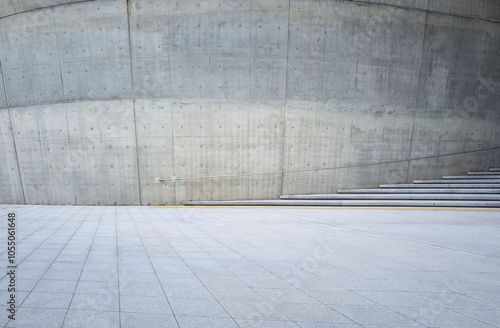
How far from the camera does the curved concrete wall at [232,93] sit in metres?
6.86

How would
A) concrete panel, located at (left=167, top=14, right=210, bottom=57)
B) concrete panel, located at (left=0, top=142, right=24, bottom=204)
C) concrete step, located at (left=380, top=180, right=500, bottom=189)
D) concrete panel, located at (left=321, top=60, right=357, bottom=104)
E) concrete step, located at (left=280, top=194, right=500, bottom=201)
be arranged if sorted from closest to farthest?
concrete step, located at (left=280, top=194, right=500, bottom=201)
concrete panel, located at (left=167, top=14, right=210, bottom=57)
concrete step, located at (left=380, top=180, right=500, bottom=189)
concrete panel, located at (left=321, top=60, right=357, bottom=104)
concrete panel, located at (left=0, top=142, right=24, bottom=204)

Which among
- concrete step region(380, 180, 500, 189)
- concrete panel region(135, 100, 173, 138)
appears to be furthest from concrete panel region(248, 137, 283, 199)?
concrete step region(380, 180, 500, 189)

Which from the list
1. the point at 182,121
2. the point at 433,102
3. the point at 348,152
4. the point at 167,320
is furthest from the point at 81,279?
the point at 433,102

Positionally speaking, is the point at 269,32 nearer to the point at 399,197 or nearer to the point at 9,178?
the point at 399,197

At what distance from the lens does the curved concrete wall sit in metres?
6.86

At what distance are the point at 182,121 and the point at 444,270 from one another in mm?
6759

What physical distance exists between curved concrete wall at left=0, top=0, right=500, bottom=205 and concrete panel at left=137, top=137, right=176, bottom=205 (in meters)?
0.03

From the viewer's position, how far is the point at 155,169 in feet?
23.9

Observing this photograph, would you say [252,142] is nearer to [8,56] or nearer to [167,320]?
[167,320]

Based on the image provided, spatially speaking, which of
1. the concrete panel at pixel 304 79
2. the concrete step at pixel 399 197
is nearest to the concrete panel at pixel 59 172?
the concrete step at pixel 399 197

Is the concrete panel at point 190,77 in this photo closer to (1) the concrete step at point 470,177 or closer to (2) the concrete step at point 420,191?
(2) the concrete step at point 420,191

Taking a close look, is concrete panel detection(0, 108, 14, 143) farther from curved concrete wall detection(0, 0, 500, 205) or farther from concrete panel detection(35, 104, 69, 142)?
concrete panel detection(35, 104, 69, 142)

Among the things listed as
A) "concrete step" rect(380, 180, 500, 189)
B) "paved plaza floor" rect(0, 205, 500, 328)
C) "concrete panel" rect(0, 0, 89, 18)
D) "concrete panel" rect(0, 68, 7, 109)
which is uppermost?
"concrete panel" rect(0, 0, 89, 18)

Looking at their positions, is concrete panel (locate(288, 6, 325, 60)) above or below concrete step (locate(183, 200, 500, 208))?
above
